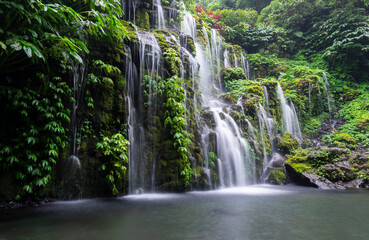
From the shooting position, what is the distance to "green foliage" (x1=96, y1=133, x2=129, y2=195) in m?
5.56

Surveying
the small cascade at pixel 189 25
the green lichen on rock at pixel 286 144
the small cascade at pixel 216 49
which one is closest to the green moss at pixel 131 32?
the small cascade at pixel 189 25

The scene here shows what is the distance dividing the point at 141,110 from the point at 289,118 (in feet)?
33.8

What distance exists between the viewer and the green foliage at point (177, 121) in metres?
6.63

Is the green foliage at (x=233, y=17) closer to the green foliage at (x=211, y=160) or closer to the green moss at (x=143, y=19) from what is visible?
the green moss at (x=143, y=19)

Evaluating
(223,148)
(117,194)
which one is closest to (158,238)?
(117,194)

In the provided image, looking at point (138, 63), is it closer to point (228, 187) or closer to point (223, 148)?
point (223, 148)

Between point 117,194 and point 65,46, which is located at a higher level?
point 65,46

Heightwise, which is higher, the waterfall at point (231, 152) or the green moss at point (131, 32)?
the green moss at point (131, 32)

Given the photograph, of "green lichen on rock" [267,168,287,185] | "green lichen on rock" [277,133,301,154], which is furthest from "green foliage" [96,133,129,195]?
"green lichen on rock" [277,133,301,154]

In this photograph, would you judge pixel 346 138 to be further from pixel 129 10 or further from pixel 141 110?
pixel 129 10

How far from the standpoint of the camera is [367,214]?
14.1ft

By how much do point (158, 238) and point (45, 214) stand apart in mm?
2470

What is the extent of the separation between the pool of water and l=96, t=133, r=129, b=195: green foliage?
0.57 m

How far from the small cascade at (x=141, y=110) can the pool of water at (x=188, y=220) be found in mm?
1071
